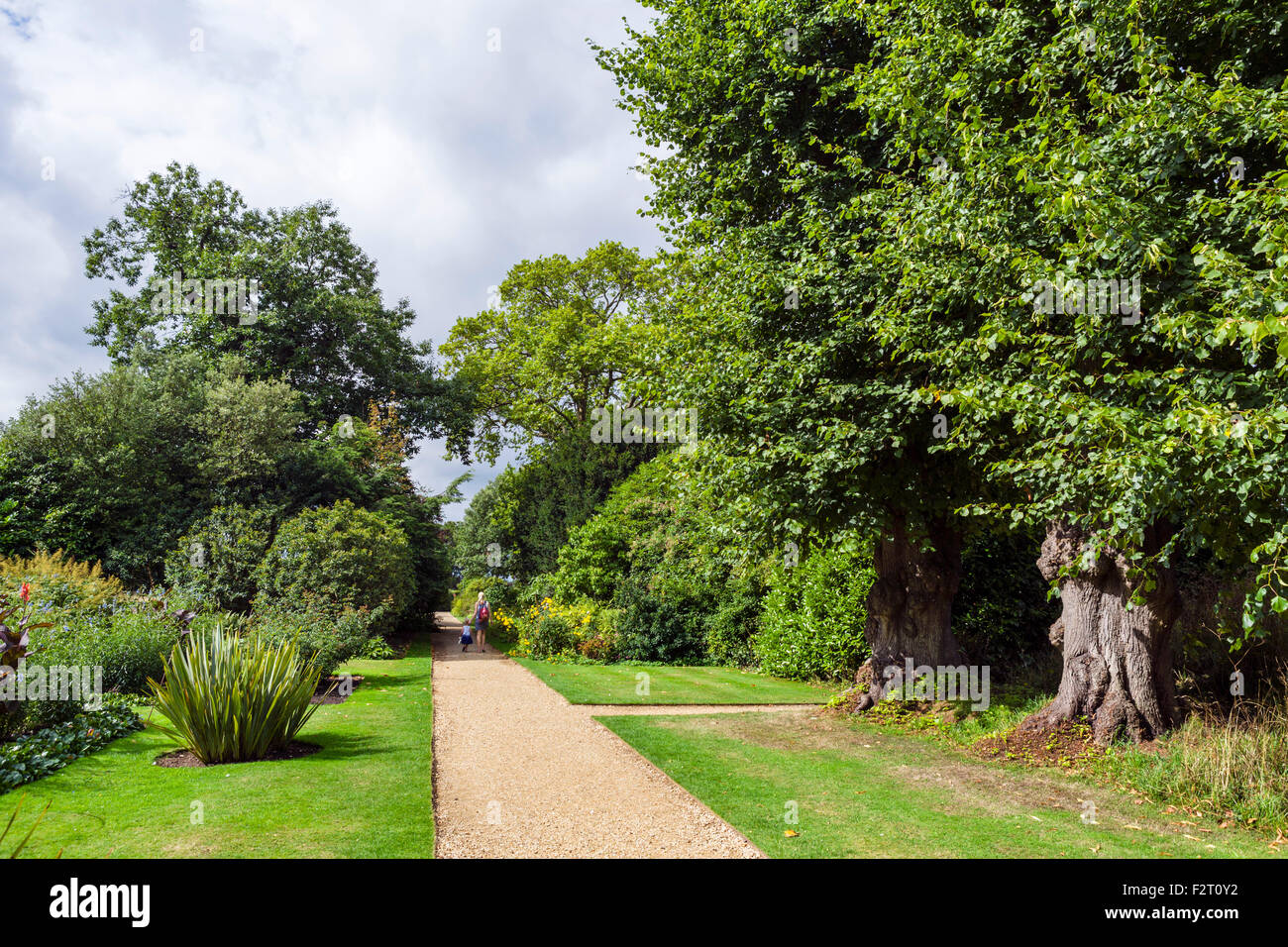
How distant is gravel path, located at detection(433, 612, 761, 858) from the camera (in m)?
5.56

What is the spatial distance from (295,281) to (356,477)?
9.89 m

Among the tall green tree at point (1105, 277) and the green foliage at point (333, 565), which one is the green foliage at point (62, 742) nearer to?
the green foliage at point (333, 565)

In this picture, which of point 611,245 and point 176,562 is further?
point 611,245

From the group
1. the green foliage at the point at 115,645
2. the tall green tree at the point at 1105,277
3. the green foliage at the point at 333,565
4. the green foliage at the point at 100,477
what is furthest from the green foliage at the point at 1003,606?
the green foliage at the point at 100,477

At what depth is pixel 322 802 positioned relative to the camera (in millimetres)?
6215

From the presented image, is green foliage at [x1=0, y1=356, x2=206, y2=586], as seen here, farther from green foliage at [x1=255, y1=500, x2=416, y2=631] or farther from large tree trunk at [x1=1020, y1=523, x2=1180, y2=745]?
large tree trunk at [x1=1020, y1=523, x2=1180, y2=745]

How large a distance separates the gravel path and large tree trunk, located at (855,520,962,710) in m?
4.56

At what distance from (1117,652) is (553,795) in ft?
21.0

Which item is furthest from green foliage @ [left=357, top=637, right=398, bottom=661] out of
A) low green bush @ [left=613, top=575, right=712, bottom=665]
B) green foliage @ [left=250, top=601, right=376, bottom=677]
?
low green bush @ [left=613, top=575, right=712, bottom=665]

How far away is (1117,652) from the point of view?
26.6 feet

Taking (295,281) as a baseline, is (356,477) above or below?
below

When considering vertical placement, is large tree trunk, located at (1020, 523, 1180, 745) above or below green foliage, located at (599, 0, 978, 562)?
below

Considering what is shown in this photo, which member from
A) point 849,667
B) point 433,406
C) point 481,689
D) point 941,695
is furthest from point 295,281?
point 941,695

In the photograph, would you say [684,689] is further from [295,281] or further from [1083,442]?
[295,281]
